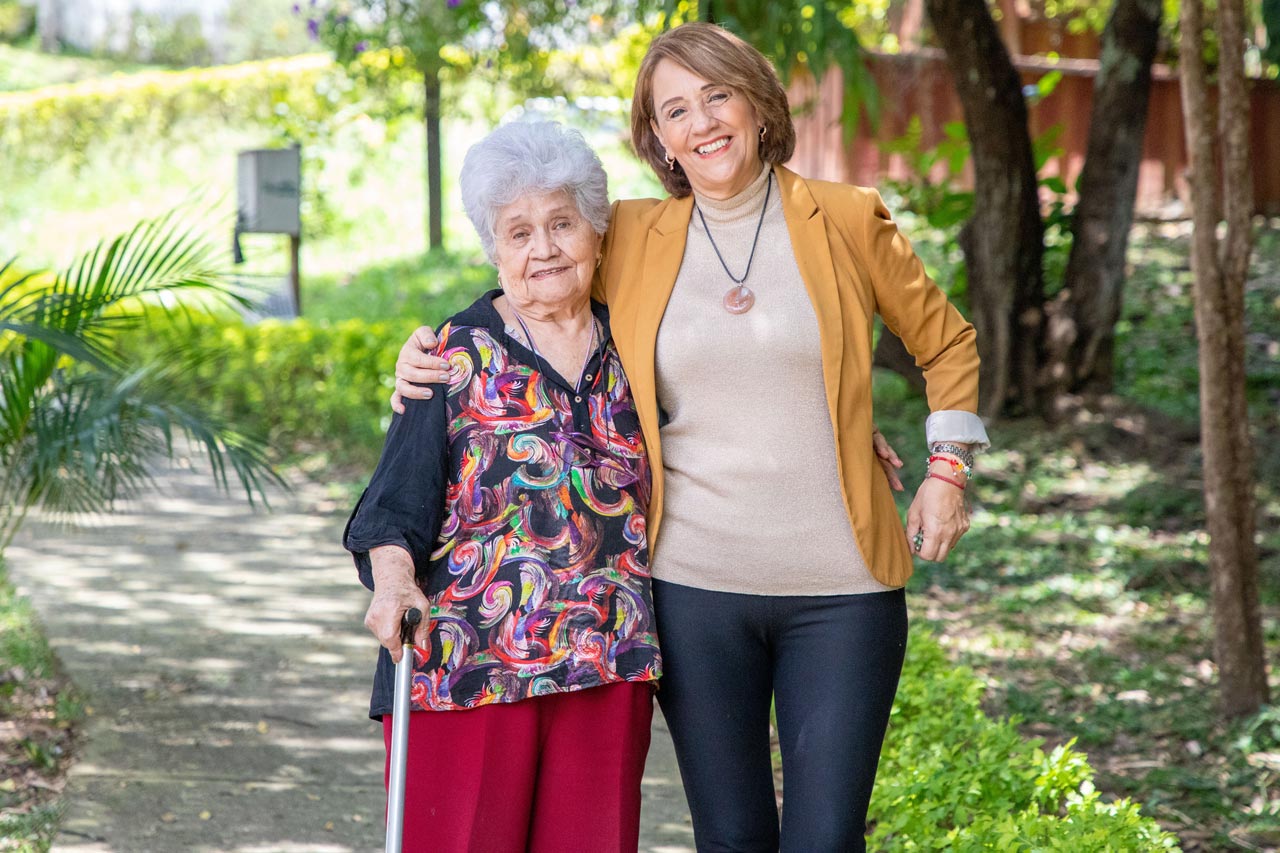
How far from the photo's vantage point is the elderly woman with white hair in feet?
7.75

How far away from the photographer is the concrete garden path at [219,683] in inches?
152

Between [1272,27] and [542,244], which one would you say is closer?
[542,244]

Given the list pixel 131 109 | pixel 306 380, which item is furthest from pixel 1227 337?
Answer: pixel 131 109

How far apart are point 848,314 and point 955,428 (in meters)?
0.30

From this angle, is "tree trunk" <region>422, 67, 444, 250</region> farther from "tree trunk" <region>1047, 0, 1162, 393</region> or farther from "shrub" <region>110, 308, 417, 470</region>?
"tree trunk" <region>1047, 0, 1162, 393</region>

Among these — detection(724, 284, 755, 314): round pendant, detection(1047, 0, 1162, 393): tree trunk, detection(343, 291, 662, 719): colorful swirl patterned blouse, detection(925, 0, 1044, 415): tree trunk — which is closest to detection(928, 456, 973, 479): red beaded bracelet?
detection(724, 284, 755, 314): round pendant

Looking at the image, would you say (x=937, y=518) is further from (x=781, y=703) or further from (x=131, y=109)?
(x=131, y=109)

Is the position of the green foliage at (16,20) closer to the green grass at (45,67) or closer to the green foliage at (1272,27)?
the green grass at (45,67)

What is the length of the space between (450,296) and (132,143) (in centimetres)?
1157

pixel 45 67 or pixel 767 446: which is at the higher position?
pixel 45 67

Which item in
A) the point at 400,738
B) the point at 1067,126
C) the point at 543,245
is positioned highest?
the point at 1067,126

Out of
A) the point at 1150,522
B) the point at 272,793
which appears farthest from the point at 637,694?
the point at 1150,522

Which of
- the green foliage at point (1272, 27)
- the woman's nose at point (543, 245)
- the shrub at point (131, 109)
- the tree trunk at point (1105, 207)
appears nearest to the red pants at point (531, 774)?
the woman's nose at point (543, 245)

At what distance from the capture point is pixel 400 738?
226 cm
